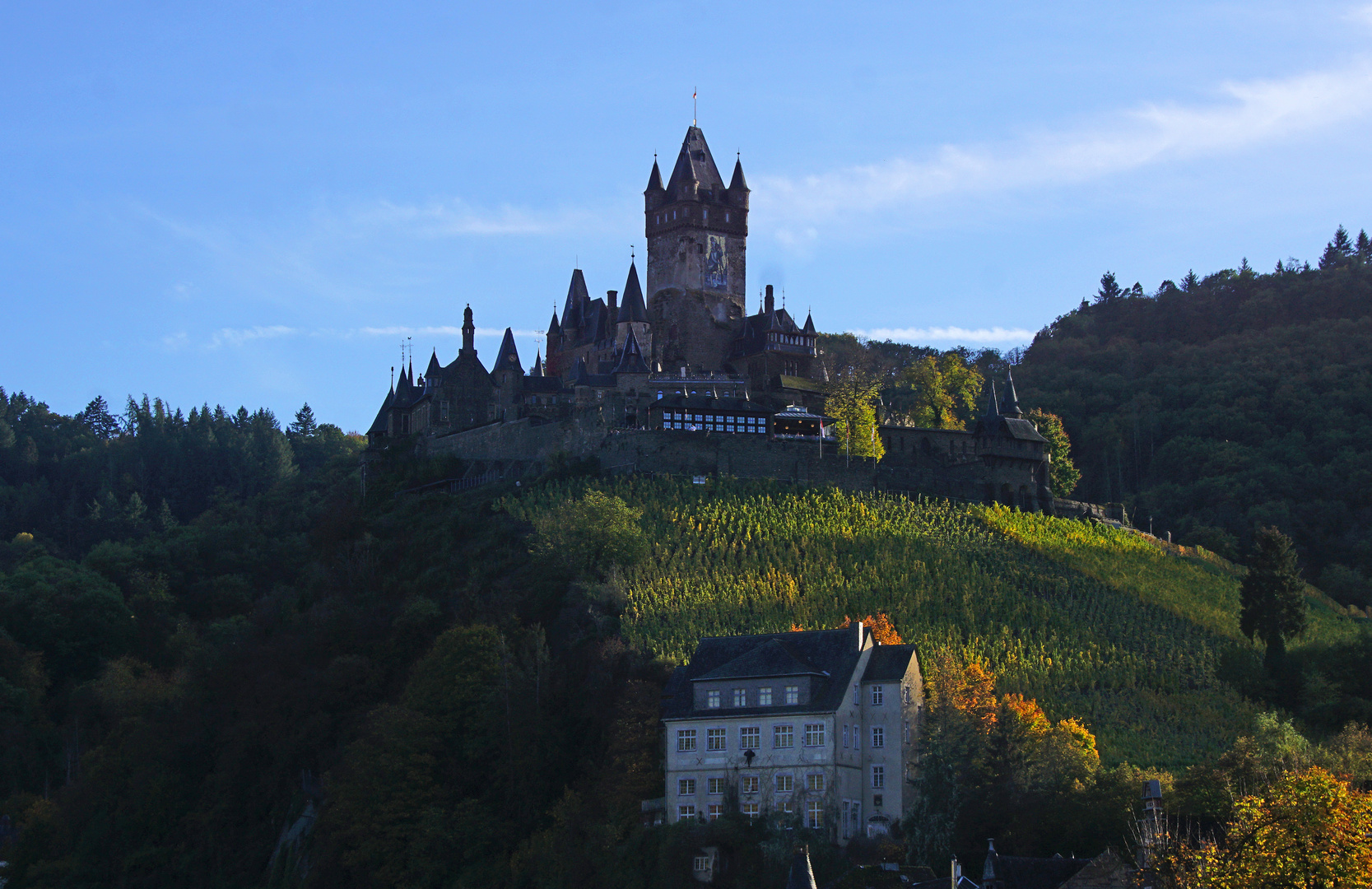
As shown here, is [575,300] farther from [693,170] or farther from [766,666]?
[766,666]

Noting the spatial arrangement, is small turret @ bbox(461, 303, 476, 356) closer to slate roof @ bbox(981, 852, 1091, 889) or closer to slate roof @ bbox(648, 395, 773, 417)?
slate roof @ bbox(648, 395, 773, 417)

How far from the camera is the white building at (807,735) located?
48906 millimetres

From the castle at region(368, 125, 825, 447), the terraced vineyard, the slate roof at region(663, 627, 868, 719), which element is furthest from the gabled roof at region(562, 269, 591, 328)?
the slate roof at region(663, 627, 868, 719)

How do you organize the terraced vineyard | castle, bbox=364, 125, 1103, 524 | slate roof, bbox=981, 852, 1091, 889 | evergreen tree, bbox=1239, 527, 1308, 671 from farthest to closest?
castle, bbox=364, 125, 1103, 524, evergreen tree, bbox=1239, 527, 1308, 671, the terraced vineyard, slate roof, bbox=981, 852, 1091, 889

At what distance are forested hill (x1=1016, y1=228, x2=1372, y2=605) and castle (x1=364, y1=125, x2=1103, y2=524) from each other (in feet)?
47.4

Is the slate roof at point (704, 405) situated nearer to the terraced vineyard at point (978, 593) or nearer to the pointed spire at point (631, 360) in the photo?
the pointed spire at point (631, 360)

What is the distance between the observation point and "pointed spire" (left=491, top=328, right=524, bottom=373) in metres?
96.4

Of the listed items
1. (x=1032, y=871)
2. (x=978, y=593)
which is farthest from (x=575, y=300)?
(x=1032, y=871)

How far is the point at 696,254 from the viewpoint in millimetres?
101812

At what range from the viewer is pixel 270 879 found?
212 feet

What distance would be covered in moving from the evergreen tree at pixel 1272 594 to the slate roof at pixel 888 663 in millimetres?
23898

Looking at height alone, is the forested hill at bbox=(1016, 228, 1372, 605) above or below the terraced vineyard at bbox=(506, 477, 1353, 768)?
above

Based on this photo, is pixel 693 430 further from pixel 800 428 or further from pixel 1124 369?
pixel 1124 369

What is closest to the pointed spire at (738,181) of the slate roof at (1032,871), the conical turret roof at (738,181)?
the conical turret roof at (738,181)
